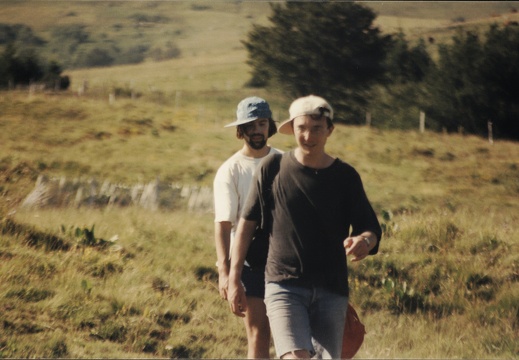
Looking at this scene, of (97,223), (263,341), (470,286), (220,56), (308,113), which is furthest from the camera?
(220,56)

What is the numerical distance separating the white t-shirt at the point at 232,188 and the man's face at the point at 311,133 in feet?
2.71

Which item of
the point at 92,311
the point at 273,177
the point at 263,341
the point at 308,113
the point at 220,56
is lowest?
the point at 220,56

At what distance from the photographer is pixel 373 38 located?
34406mm

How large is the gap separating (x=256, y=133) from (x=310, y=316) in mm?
1266

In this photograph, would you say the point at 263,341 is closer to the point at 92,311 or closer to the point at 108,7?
the point at 92,311

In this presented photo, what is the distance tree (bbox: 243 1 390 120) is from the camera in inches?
1310

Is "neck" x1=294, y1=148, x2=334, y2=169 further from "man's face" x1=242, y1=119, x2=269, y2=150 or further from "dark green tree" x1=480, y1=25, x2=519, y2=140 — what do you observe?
"dark green tree" x1=480, y1=25, x2=519, y2=140

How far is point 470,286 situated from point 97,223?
4.68 m

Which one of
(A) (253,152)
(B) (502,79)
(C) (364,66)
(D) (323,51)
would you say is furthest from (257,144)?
(C) (364,66)

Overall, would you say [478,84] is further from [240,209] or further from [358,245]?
[358,245]

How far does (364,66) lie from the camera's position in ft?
117

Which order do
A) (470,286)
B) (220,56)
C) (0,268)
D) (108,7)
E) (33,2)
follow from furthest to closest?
1. (220,56)
2. (108,7)
3. (33,2)
4. (470,286)
5. (0,268)

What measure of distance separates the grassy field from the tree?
15.2 m

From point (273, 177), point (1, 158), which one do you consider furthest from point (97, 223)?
point (273, 177)
